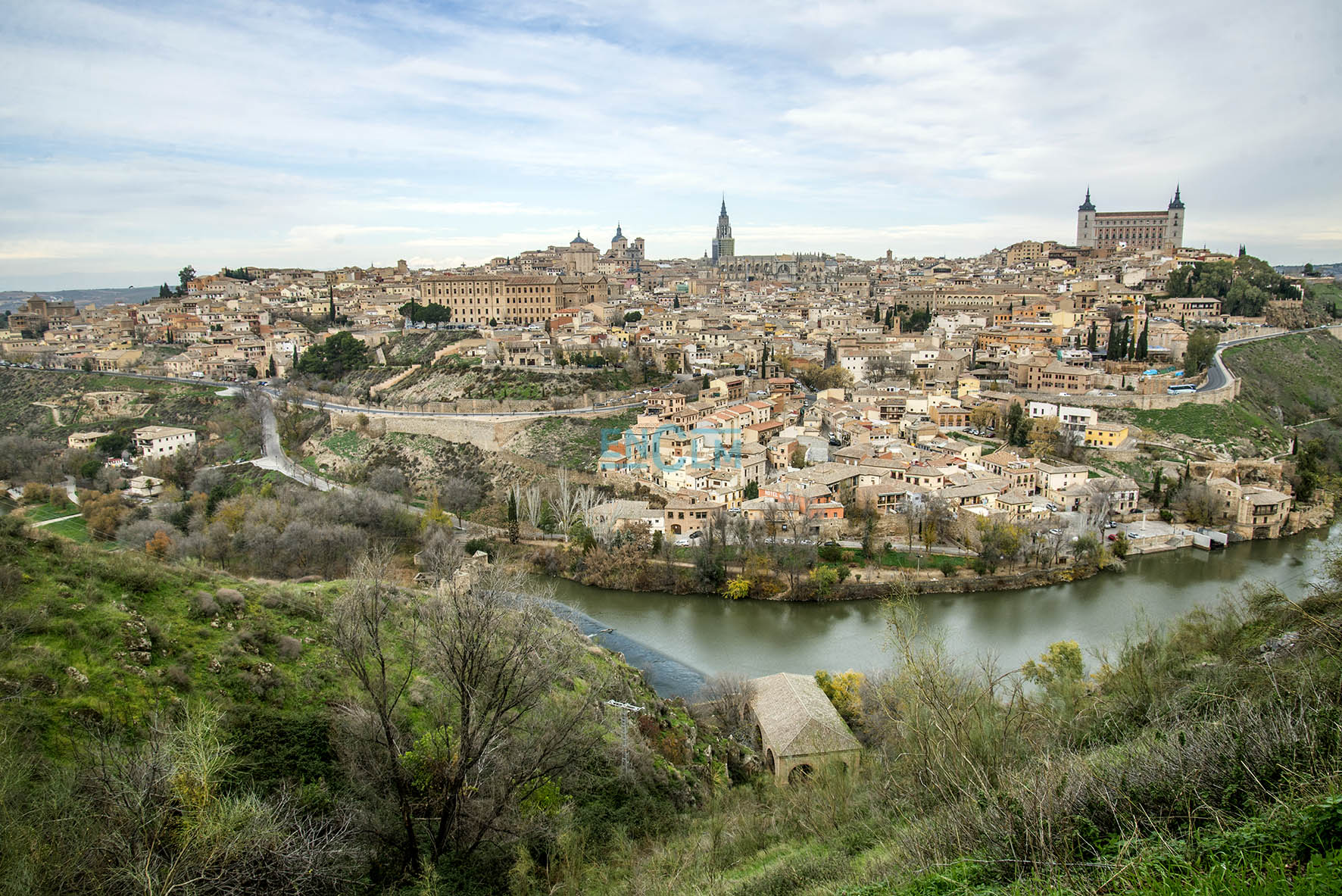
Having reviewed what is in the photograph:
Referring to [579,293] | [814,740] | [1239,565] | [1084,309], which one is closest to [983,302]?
[1084,309]

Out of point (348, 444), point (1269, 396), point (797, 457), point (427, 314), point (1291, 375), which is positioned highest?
point (427, 314)

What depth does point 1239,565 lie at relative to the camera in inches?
500

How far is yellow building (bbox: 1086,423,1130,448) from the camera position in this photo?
1656cm

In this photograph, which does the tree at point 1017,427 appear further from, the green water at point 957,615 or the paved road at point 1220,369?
the paved road at point 1220,369

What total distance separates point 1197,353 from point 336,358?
24.6 metres

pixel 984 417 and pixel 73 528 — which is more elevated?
pixel 984 417

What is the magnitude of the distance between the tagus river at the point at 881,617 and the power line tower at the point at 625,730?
7.69 ft

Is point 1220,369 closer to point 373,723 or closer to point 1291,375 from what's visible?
point 1291,375

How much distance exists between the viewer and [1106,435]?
16.6m

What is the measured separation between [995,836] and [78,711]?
158 inches

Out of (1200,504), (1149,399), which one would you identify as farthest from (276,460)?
(1149,399)

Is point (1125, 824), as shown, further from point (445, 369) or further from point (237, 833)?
point (445, 369)

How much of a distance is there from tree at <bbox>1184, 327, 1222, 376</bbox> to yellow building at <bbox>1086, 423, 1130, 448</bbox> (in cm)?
499

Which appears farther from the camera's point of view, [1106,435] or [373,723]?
[1106,435]
